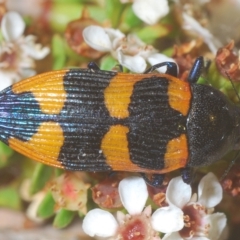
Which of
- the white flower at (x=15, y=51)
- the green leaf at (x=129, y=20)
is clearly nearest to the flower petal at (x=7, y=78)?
the white flower at (x=15, y=51)

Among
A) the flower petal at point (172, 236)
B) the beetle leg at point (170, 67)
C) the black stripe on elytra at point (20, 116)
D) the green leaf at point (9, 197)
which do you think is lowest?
the green leaf at point (9, 197)

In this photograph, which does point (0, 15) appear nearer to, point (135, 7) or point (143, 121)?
point (135, 7)

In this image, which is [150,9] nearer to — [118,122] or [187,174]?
[118,122]

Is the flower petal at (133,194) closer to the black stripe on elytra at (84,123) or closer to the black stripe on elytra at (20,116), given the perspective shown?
the black stripe on elytra at (84,123)

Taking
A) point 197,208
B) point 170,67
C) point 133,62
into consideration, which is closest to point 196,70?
point 170,67

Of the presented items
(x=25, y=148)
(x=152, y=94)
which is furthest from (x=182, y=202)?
(x=25, y=148)

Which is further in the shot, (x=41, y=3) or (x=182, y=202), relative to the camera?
(x=41, y=3)

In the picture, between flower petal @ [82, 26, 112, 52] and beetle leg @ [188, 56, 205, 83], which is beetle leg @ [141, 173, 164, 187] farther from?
flower petal @ [82, 26, 112, 52]
